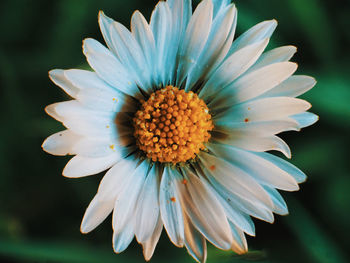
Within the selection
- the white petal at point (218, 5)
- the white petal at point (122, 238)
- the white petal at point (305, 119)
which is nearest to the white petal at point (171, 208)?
the white petal at point (122, 238)

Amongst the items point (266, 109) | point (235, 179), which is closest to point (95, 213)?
point (235, 179)

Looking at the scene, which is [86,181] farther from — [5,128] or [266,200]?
[266,200]

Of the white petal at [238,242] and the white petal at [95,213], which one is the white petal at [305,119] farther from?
the white petal at [95,213]

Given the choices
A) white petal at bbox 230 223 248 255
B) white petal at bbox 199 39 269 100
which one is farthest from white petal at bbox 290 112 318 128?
white petal at bbox 230 223 248 255

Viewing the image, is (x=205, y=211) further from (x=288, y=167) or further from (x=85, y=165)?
(x=85, y=165)

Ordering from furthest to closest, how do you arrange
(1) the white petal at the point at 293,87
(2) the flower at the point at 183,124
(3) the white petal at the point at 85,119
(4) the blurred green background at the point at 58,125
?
1. (4) the blurred green background at the point at 58,125
2. (1) the white petal at the point at 293,87
3. (2) the flower at the point at 183,124
4. (3) the white petal at the point at 85,119

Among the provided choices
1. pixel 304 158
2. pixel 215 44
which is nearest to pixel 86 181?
pixel 215 44
